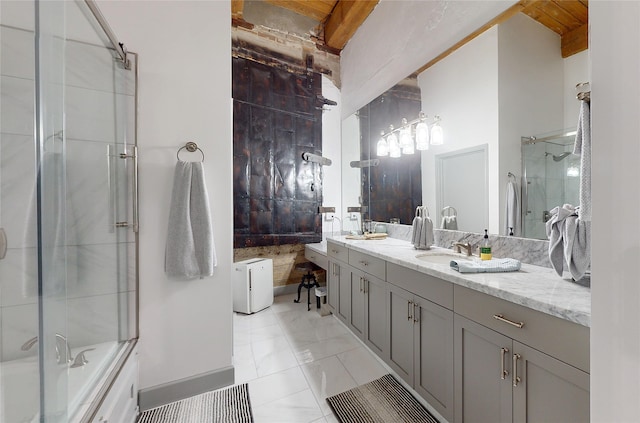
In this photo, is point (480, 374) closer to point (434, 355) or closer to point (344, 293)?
point (434, 355)

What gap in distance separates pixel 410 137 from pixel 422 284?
149 centimetres

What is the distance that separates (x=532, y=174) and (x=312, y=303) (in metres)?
2.47

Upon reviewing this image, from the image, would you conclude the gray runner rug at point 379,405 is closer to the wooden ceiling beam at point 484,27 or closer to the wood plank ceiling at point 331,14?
the wooden ceiling beam at point 484,27

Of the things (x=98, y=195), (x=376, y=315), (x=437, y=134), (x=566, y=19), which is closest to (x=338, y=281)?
(x=376, y=315)

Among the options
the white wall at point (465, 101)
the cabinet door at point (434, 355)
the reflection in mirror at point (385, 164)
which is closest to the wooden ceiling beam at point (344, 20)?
the reflection in mirror at point (385, 164)

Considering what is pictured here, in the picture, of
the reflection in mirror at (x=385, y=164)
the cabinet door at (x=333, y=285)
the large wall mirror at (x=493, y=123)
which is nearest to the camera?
the large wall mirror at (x=493, y=123)

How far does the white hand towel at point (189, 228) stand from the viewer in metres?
1.54

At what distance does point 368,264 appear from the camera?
2.00 meters

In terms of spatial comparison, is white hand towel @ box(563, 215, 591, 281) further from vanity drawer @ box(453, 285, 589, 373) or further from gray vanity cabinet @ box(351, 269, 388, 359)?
gray vanity cabinet @ box(351, 269, 388, 359)

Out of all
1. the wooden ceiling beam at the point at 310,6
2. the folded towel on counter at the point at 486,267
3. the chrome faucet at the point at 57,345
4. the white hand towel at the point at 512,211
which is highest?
the wooden ceiling beam at the point at 310,6

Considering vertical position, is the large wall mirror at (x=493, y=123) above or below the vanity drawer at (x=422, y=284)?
above

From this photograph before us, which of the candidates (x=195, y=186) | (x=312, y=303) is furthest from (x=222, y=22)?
(x=312, y=303)

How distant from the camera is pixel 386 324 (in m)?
1.79

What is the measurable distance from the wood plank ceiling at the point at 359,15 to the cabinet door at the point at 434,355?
1.57 meters
